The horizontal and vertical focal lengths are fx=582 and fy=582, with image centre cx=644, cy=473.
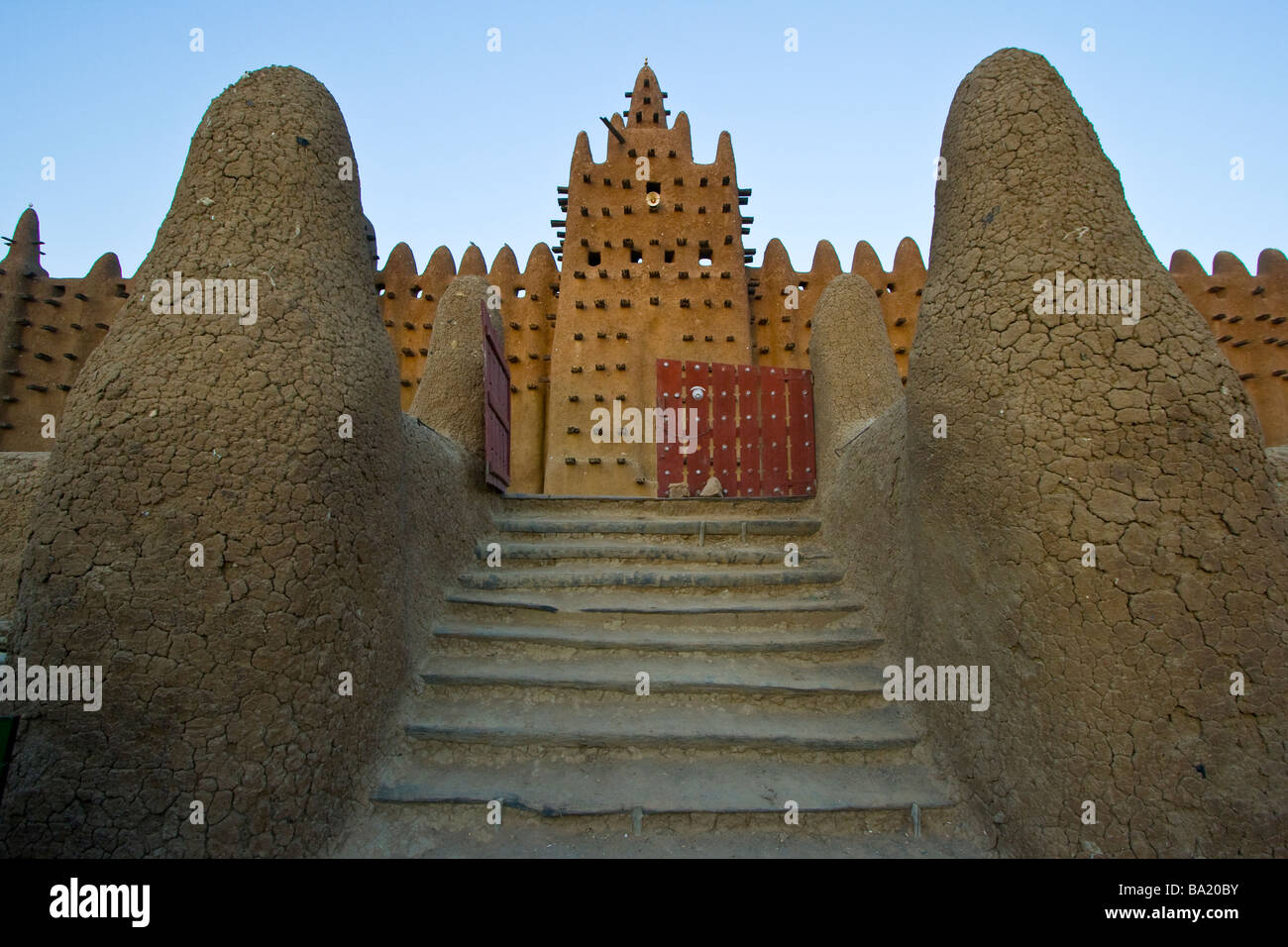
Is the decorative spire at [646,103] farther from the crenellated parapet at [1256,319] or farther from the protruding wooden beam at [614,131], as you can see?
the crenellated parapet at [1256,319]

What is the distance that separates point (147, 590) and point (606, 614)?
2.43 m

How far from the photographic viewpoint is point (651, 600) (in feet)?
13.6

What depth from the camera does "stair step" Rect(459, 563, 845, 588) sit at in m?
4.29

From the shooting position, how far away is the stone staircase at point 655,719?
262cm

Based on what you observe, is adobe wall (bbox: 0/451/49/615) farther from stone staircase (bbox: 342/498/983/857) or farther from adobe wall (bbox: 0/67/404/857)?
stone staircase (bbox: 342/498/983/857)

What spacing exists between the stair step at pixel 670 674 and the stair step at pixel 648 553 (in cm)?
110

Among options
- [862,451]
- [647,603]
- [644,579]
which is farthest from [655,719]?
[862,451]

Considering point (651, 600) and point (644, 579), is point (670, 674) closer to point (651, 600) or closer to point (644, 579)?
point (651, 600)

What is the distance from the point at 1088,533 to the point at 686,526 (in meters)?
3.00

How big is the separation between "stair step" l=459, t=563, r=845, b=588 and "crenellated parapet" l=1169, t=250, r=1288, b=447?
10.3 meters

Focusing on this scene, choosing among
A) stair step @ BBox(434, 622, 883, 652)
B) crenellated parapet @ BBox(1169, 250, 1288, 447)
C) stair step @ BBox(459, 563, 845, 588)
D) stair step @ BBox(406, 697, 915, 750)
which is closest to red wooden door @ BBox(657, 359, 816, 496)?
stair step @ BBox(459, 563, 845, 588)
